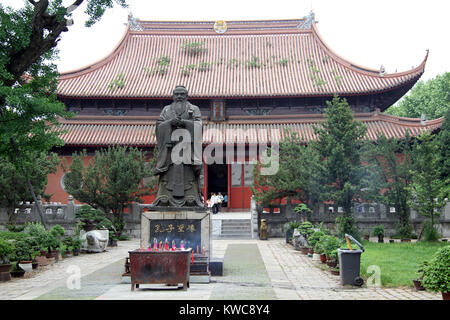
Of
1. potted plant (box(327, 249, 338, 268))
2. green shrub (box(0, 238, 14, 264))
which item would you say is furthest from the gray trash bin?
green shrub (box(0, 238, 14, 264))

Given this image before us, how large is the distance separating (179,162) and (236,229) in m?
12.2

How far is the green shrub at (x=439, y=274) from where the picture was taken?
Result: 5895 mm

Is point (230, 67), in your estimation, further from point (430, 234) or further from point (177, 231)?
point (177, 231)

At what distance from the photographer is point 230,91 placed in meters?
27.8

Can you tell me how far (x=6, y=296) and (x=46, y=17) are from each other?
5846mm

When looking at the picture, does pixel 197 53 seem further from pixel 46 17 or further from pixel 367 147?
pixel 46 17

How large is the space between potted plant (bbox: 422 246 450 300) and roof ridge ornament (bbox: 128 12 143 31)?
31633mm

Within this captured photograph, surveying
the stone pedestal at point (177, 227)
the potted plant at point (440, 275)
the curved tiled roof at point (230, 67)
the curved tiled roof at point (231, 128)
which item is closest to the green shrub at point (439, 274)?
the potted plant at point (440, 275)

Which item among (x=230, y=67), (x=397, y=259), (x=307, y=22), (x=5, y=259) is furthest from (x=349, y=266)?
(x=307, y=22)

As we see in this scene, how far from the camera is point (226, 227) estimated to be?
71.7 feet

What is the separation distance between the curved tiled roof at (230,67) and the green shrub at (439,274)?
70.3 ft

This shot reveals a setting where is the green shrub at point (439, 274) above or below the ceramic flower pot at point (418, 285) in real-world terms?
above

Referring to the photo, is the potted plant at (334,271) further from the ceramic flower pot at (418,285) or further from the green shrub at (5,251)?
the green shrub at (5,251)
